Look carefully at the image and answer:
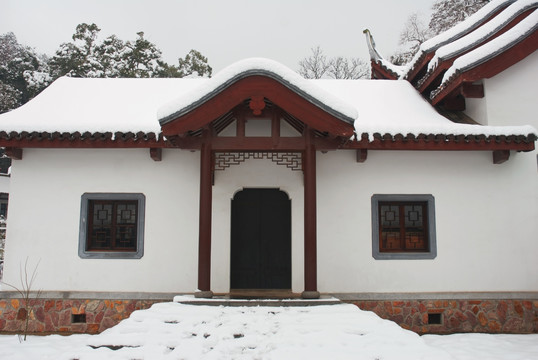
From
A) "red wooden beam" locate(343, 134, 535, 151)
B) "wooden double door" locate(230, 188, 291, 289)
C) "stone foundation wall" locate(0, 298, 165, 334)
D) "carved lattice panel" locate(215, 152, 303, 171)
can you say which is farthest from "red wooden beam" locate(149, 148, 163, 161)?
"red wooden beam" locate(343, 134, 535, 151)

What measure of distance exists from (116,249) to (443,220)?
5.39 metres

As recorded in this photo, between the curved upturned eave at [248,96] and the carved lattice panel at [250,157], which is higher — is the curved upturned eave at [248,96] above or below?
above

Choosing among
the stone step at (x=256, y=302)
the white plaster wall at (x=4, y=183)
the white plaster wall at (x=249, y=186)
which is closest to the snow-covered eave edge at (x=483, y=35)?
the white plaster wall at (x=249, y=186)

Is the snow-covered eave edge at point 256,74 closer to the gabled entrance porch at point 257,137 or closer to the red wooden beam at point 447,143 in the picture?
the gabled entrance porch at point 257,137

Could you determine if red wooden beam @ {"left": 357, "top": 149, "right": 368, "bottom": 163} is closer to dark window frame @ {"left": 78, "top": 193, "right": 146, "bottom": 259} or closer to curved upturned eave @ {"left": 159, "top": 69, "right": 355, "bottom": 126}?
curved upturned eave @ {"left": 159, "top": 69, "right": 355, "bottom": 126}

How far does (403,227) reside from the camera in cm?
696

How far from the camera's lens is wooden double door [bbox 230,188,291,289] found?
7254 mm

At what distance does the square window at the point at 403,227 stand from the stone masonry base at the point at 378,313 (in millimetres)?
773

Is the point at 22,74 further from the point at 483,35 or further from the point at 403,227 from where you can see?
the point at 403,227

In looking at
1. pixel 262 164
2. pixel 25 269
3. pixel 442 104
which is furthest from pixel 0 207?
pixel 442 104

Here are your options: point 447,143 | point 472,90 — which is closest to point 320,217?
point 447,143

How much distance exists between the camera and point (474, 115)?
25.1 feet

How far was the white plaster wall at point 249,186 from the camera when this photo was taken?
684 cm

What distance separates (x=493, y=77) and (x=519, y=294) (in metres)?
3.69
